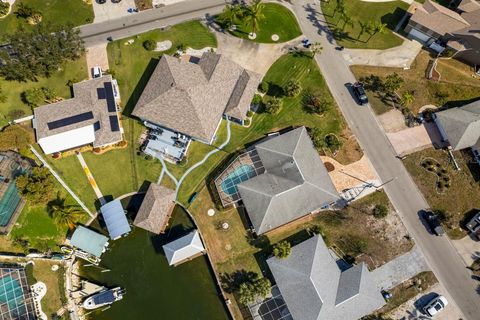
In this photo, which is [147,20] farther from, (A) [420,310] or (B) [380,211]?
(A) [420,310]

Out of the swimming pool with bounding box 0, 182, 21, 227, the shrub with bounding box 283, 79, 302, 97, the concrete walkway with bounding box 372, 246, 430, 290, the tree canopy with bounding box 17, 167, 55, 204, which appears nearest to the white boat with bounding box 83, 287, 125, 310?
the tree canopy with bounding box 17, 167, 55, 204

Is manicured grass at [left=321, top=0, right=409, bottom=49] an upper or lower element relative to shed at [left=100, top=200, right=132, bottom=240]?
upper

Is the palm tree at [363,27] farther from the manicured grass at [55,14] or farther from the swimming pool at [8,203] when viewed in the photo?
the swimming pool at [8,203]

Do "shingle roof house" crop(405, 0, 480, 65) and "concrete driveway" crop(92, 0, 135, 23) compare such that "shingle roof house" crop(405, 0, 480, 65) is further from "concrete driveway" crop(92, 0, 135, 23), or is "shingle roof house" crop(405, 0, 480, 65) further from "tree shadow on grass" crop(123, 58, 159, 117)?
"concrete driveway" crop(92, 0, 135, 23)

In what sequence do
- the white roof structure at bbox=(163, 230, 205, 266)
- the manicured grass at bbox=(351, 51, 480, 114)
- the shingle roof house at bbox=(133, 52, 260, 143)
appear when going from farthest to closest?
the manicured grass at bbox=(351, 51, 480, 114) → the shingle roof house at bbox=(133, 52, 260, 143) → the white roof structure at bbox=(163, 230, 205, 266)

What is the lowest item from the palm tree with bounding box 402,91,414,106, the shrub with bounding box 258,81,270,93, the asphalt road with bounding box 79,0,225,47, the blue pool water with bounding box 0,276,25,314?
the blue pool water with bounding box 0,276,25,314

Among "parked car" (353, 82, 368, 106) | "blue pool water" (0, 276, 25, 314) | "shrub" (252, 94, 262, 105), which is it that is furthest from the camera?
"shrub" (252, 94, 262, 105)

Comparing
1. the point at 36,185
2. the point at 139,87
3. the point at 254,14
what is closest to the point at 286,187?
the point at 254,14
